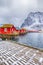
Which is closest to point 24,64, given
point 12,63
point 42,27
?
point 12,63

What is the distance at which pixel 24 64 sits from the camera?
664 cm

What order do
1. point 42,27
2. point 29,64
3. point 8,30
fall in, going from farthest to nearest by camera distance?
point 42,27
point 8,30
point 29,64

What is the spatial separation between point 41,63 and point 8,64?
82.3 inches

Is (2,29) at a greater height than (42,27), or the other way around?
(2,29)

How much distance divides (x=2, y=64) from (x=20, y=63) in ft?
3.72

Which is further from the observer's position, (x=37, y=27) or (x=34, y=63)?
(x=37, y=27)

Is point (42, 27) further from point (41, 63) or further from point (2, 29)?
point (41, 63)

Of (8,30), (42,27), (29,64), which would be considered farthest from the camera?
(42,27)

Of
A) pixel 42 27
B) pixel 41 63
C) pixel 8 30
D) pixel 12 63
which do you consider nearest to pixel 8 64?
pixel 12 63

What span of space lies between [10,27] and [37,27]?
5458 inches

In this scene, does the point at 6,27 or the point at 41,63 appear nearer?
the point at 41,63

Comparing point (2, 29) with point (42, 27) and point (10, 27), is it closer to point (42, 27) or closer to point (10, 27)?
point (10, 27)

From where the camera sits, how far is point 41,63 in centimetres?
683

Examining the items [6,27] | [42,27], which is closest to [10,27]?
[6,27]
